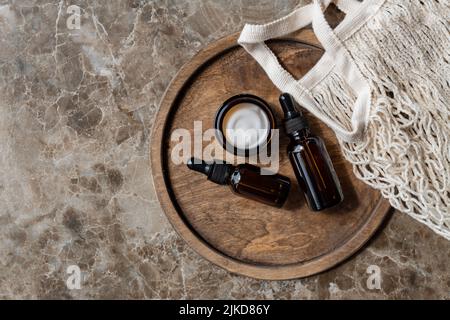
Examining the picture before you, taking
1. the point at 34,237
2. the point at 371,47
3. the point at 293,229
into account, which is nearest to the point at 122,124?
the point at 34,237

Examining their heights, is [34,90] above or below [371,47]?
above

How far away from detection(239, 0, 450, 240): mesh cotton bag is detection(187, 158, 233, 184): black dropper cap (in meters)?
0.23

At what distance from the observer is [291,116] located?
1.15m

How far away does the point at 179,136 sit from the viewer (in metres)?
1.22

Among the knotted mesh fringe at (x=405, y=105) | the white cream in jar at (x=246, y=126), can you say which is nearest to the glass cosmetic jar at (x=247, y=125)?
the white cream in jar at (x=246, y=126)

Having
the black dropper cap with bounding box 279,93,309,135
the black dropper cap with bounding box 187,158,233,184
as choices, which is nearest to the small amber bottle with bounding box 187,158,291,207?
the black dropper cap with bounding box 187,158,233,184

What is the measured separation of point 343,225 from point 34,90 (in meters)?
0.82

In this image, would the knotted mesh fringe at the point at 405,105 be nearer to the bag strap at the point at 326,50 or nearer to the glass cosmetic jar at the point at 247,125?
the bag strap at the point at 326,50

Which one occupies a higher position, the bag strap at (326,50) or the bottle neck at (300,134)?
the bag strap at (326,50)

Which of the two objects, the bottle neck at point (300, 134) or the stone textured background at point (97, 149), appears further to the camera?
the stone textured background at point (97, 149)

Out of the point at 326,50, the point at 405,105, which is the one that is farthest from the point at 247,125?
the point at 405,105

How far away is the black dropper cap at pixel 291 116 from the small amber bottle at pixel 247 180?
12cm

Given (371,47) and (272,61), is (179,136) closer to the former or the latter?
(272,61)

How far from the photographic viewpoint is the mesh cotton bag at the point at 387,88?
1.15m
